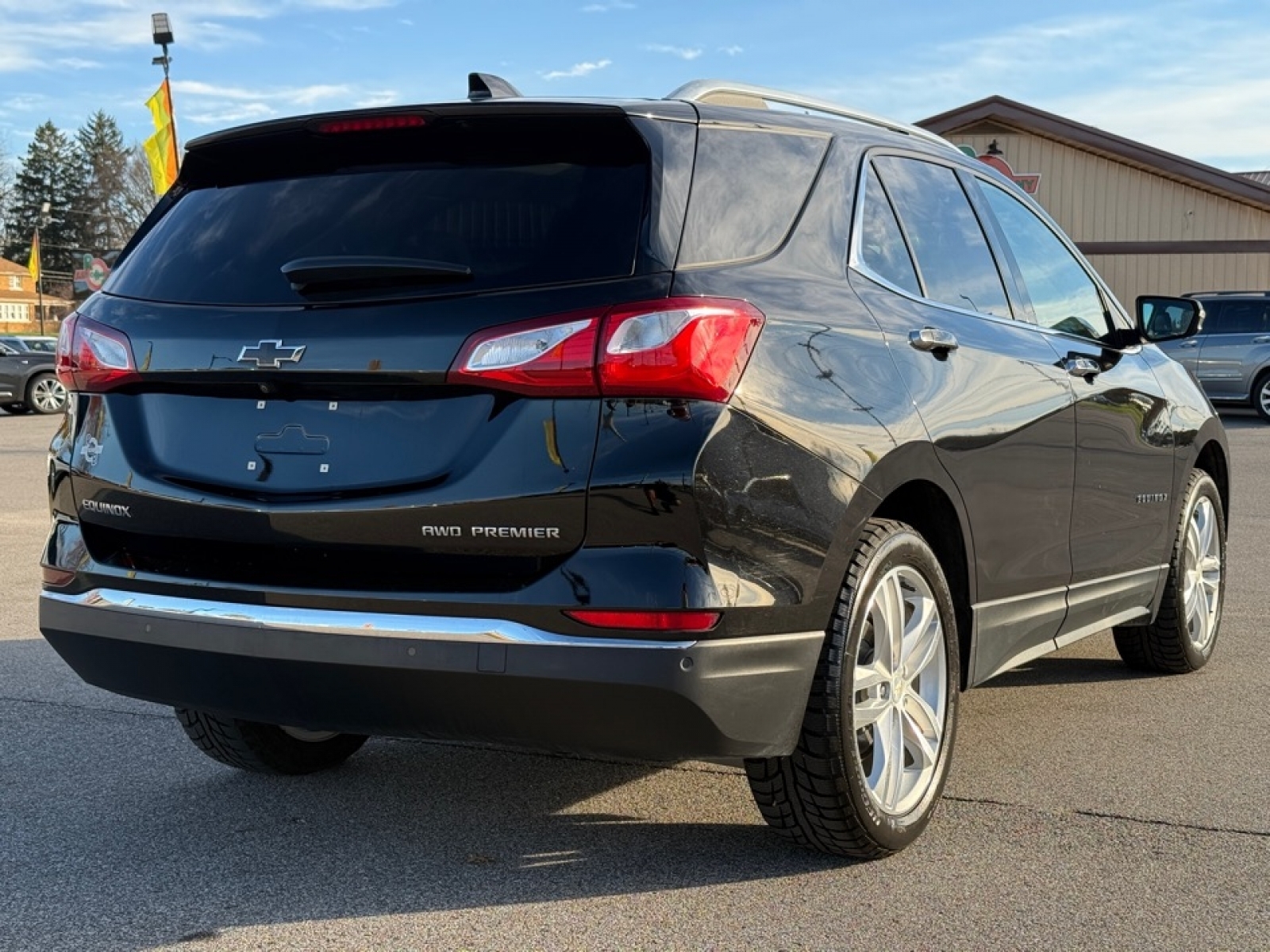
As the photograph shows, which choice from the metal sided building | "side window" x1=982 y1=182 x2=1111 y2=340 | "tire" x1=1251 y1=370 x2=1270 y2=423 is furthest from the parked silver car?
"side window" x1=982 y1=182 x2=1111 y2=340

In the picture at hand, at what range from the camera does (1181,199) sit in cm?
2977

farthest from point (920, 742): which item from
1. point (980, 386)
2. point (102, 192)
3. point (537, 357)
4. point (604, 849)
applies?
point (102, 192)

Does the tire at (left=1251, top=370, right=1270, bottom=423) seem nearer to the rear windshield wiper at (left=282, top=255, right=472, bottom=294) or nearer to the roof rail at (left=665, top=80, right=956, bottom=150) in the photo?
the roof rail at (left=665, top=80, right=956, bottom=150)

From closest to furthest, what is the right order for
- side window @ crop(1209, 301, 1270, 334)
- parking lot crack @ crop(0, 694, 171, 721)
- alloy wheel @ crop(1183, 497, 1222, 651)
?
parking lot crack @ crop(0, 694, 171, 721)
alloy wheel @ crop(1183, 497, 1222, 651)
side window @ crop(1209, 301, 1270, 334)

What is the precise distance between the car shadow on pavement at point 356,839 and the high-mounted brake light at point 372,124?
1738mm

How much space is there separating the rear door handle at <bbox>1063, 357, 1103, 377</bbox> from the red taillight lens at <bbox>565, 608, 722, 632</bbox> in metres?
2.19

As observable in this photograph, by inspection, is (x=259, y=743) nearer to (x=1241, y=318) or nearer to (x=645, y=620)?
(x=645, y=620)

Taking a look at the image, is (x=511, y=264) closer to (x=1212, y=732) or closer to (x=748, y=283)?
(x=748, y=283)

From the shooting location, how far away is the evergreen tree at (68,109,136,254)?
109m

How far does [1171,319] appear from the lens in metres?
5.86

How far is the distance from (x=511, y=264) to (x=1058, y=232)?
8.97 feet

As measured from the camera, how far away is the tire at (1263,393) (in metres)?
21.8

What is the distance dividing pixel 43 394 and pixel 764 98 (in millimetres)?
25710

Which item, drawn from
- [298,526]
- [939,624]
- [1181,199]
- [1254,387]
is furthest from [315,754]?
[1181,199]
